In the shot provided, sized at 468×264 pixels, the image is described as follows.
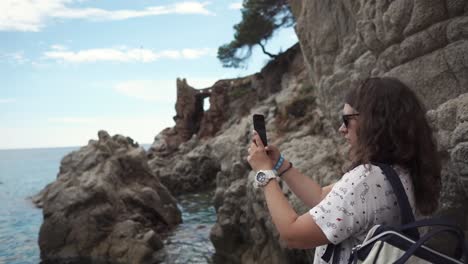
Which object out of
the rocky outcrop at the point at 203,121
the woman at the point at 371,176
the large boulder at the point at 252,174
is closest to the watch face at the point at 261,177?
the woman at the point at 371,176

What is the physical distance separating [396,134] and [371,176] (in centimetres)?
33

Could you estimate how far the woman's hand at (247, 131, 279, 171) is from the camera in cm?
319

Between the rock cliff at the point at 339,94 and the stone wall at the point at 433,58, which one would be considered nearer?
the stone wall at the point at 433,58

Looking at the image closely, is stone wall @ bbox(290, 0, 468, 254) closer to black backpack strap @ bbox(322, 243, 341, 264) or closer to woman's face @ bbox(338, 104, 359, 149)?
woman's face @ bbox(338, 104, 359, 149)

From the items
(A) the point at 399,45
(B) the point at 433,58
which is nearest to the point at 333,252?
(B) the point at 433,58

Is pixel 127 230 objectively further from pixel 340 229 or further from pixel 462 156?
pixel 340 229

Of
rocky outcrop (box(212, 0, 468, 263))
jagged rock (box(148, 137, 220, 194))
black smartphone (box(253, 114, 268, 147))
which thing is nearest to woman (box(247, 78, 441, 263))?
rocky outcrop (box(212, 0, 468, 263))

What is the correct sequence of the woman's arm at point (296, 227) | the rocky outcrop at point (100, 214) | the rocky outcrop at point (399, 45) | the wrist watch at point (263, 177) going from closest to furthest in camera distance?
the woman's arm at point (296, 227), the wrist watch at point (263, 177), the rocky outcrop at point (399, 45), the rocky outcrop at point (100, 214)

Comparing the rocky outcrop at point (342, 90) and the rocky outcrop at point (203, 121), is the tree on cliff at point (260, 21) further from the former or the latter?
the rocky outcrop at point (342, 90)

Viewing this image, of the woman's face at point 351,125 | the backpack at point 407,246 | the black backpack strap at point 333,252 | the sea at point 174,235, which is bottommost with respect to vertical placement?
the sea at point 174,235

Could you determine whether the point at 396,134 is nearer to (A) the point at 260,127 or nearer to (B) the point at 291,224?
(B) the point at 291,224

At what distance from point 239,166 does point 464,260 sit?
40.9ft

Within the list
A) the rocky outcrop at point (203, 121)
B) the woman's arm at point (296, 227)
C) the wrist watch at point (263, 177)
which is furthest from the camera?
the rocky outcrop at point (203, 121)

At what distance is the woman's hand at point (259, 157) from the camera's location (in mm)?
3193
